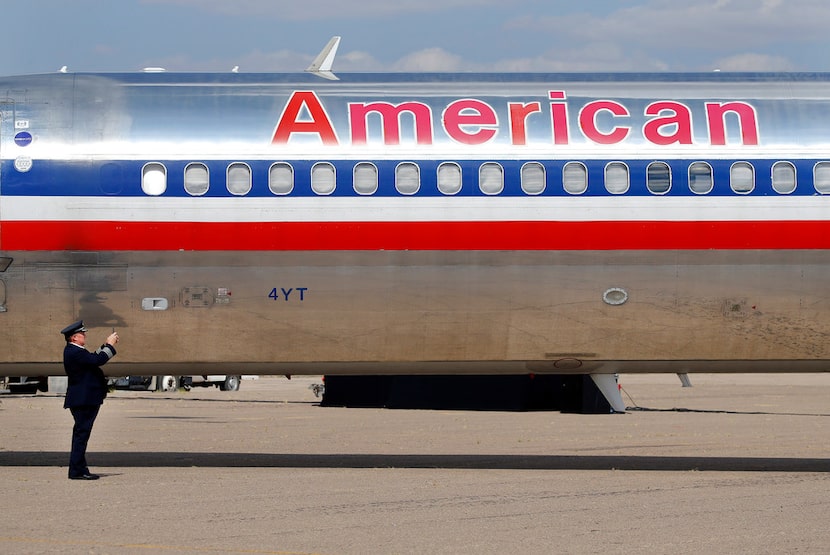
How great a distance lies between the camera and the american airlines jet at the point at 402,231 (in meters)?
18.8

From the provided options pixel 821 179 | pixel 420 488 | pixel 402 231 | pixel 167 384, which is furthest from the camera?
pixel 167 384

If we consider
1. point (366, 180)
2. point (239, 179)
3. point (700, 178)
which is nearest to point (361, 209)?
point (366, 180)

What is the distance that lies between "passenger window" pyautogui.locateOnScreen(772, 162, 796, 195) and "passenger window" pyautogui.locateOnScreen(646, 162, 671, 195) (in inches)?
61.2

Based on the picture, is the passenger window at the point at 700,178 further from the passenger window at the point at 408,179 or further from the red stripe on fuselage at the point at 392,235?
the passenger window at the point at 408,179

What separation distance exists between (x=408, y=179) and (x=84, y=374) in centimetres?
543

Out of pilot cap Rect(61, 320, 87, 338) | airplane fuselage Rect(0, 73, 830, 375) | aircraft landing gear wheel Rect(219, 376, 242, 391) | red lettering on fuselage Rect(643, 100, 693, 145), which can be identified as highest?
red lettering on fuselage Rect(643, 100, 693, 145)

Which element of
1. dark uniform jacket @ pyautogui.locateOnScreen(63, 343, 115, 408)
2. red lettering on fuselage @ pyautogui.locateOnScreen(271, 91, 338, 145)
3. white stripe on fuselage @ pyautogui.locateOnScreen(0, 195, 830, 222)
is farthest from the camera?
red lettering on fuselage @ pyautogui.locateOnScreen(271, 91, 338, 145)

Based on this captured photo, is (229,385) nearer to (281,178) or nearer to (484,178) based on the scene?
(281,178)

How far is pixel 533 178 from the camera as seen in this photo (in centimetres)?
1892

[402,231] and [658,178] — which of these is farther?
[658,178]

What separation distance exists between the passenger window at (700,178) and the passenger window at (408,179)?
398 cm

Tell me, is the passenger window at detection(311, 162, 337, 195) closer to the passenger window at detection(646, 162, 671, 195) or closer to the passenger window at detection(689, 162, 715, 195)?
the passenger window at detection(646, 162, 671, 195)

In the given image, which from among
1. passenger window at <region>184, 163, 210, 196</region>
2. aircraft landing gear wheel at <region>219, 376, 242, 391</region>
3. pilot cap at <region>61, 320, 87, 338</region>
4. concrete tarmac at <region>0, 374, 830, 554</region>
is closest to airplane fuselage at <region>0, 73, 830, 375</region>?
passenger window at <region>184, 163, 210, 196</region>

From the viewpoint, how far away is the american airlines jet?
61.6ft
